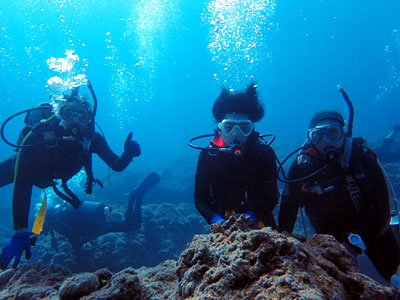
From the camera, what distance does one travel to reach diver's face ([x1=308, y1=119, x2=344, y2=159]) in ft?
11.5

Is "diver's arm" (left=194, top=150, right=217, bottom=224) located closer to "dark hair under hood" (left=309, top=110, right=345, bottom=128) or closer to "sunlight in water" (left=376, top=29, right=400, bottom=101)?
"dark hair under hood" (left=309, top=110, right=345, bottom=128)

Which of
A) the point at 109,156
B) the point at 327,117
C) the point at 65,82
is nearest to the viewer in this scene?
the point at 327,117

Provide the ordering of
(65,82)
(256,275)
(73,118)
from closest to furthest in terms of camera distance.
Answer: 1. (256,275)
2. (73,118)
3. (65,82)

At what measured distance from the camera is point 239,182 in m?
3.34

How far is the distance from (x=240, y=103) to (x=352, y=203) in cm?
224

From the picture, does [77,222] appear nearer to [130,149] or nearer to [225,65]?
[130,149]

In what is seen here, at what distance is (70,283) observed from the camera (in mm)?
1683

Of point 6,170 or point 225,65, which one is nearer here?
point 6,170

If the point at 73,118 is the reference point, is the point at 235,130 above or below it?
below

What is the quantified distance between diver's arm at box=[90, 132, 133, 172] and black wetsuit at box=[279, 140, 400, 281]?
132 inches

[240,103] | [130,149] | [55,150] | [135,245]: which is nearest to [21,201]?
[55,150]

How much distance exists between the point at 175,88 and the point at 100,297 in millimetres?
110463

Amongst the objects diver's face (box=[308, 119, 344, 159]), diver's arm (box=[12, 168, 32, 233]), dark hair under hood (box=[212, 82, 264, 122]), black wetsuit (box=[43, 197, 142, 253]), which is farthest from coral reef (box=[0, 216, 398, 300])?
black wetsuit (box=[43, 197, 142, 253])

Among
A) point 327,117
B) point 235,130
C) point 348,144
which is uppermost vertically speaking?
point 327,117
